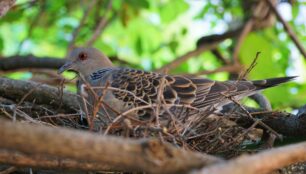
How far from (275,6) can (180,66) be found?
1072 mm

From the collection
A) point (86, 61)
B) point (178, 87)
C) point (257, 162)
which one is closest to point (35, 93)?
point (86, 61)

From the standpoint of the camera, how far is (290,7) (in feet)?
19.1

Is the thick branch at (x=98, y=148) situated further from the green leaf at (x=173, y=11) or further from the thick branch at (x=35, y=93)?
the green leaf at (x=173, y=11)

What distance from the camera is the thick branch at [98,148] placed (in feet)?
5.69

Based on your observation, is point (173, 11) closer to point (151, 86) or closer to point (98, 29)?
point (98, 29)

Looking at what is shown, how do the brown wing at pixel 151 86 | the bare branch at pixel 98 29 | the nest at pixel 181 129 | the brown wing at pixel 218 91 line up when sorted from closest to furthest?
the nest at pixel 181 129, the brown wing at pixel 151 86, the brown wing at pixel 218 91, the bare branch at pixel 98 29

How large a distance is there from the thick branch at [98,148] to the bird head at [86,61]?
8.32 ft

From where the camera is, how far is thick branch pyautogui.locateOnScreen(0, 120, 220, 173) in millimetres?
1735

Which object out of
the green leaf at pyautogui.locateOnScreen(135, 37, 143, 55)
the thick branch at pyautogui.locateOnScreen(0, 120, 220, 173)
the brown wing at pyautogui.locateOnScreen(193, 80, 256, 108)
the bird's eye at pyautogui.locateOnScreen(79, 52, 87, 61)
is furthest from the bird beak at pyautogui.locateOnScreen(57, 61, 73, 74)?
the thick branch at pyautogui.locateOnScreen(0, 120, 220, 173)

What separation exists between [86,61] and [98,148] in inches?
107

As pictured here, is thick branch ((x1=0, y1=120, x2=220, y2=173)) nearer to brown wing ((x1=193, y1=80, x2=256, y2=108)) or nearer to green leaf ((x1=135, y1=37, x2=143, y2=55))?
brown wing ((x1=193, y1=80, x2=256, y2=108))

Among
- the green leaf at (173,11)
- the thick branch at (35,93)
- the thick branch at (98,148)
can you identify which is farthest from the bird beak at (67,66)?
the thick branch at (98,148)

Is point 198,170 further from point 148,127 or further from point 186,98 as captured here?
point 186,98

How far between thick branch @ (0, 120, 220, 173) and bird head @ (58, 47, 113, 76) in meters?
2.54
